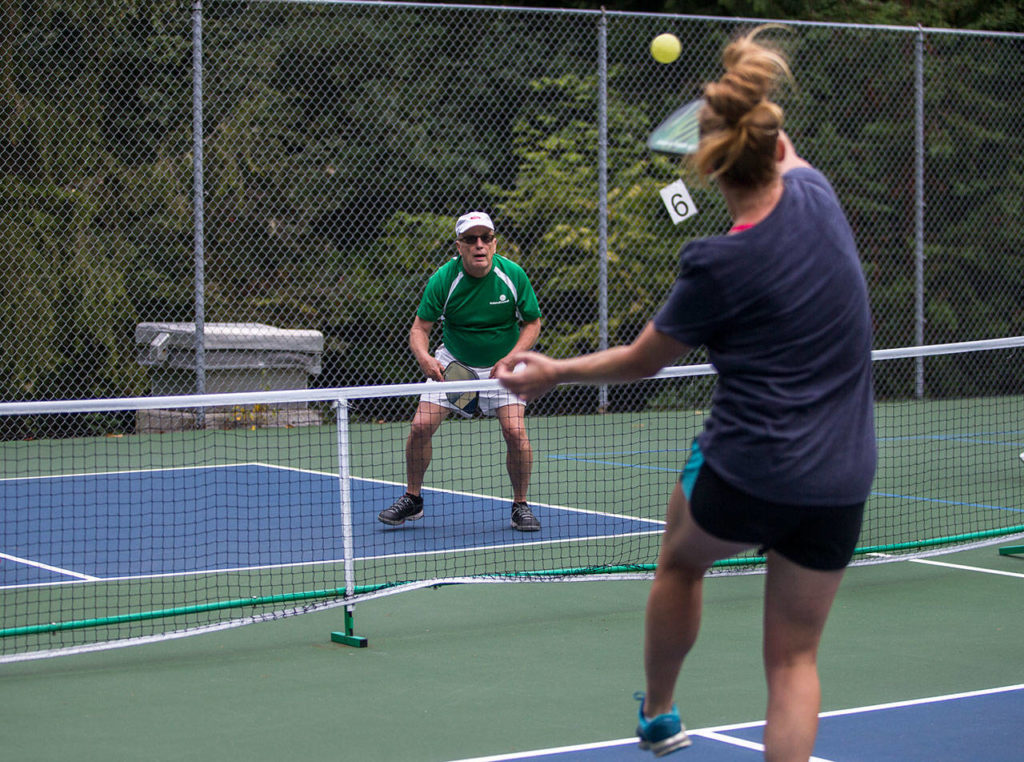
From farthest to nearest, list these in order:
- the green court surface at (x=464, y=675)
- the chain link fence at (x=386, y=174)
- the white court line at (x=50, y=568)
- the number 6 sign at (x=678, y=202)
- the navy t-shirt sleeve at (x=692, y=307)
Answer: the number 6 sign at (x=678, y=202)
the chain link fence at (x=386, y=174)
the white court line at (x=50, y=568)
the green court surface at (x=464, y=675)
the navy t-shirt sleeve at (x=692, y=307)

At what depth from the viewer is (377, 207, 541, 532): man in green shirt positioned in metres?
7.37

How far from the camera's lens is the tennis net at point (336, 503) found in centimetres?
555

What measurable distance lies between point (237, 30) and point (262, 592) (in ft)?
24.5

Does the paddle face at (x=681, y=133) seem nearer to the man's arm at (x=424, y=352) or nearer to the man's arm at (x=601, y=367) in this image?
the man's arm at (x=601, y=367)

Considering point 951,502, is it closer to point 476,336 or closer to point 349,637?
point 476,336

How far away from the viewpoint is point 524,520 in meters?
7.35

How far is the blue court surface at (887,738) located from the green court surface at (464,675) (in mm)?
65

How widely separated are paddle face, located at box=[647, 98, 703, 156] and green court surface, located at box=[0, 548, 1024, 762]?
1.74 meters

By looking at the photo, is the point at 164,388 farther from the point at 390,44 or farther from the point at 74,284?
the point at 390,44

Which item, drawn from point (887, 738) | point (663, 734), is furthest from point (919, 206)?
point (663, 734)

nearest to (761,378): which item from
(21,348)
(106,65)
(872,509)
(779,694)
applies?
(779,694)

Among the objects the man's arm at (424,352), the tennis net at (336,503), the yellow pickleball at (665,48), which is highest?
the yellow pickleball at (665,48)

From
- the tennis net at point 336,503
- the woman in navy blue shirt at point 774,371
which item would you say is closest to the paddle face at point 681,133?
the woman in navy blue shirt at point 774,371

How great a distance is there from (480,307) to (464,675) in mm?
3120
